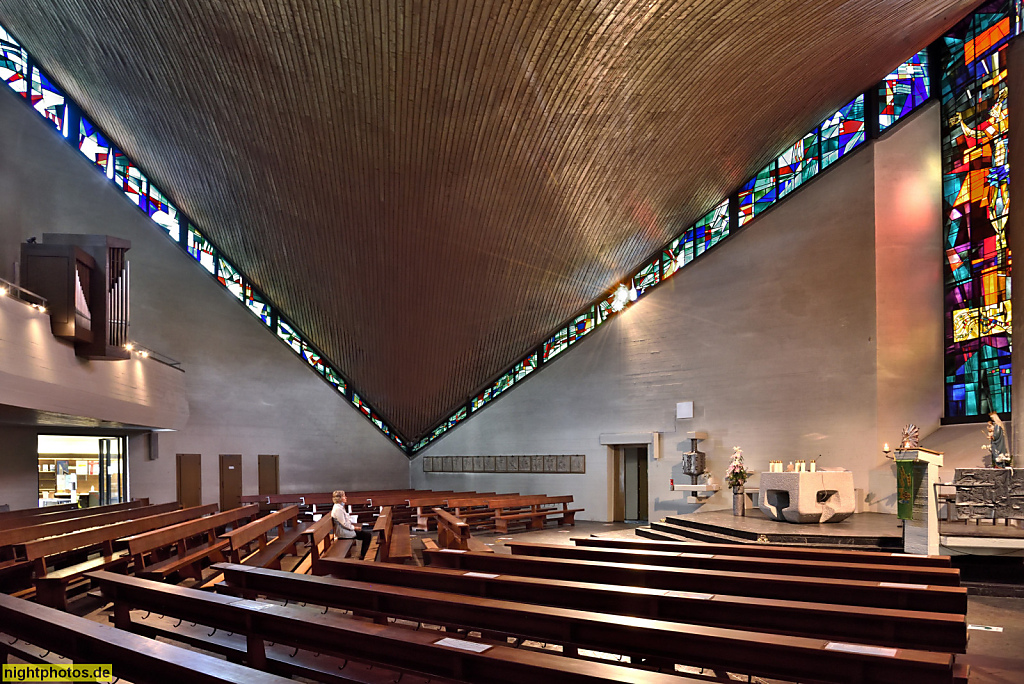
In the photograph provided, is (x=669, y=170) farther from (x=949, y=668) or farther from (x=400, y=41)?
(x=949, y=668)

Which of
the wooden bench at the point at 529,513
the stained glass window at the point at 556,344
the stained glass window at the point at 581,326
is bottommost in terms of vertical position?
the wooden bench at the point at 529,513

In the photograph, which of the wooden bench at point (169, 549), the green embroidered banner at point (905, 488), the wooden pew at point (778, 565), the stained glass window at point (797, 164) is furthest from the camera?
the stained glass window at point (797, 164)

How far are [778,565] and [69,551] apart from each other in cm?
592

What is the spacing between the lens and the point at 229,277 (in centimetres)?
1584

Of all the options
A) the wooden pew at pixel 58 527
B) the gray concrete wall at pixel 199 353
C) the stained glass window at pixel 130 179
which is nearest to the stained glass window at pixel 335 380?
the gray concrete wall at pixel 199 353

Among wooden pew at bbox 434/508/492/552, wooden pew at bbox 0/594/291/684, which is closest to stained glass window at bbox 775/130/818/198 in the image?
wooden pew at bbox 434/508/492/552

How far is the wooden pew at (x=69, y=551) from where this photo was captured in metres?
5.23

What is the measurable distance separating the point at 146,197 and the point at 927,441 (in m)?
14.0

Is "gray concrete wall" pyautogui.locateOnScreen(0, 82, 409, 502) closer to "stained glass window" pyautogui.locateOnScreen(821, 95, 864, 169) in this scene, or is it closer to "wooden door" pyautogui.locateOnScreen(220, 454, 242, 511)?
"wooden door" pyautogui.locateOnScreen(220, 454, 242, 511)

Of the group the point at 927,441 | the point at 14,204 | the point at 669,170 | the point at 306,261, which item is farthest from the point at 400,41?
the point at 927,441

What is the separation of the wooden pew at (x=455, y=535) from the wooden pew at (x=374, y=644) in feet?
14.2

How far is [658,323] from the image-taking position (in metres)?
14.0

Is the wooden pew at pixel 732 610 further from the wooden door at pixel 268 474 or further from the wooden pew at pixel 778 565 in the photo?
the wooden door at pixel 268 474

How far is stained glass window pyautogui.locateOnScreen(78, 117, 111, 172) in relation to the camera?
14047 millimetres
